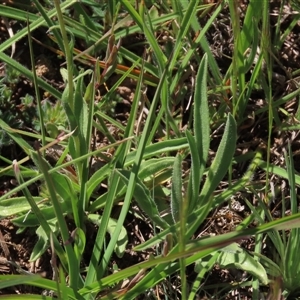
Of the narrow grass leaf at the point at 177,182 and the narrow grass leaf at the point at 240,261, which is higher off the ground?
the narrow grass leaf at the point at 177,182

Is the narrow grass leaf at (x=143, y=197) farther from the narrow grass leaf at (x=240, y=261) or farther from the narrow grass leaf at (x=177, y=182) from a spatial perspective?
the narrow grass leaf at (x=240, y=261)

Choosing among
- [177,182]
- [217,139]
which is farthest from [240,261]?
[217,139]

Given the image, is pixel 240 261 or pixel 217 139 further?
pixel 217 139

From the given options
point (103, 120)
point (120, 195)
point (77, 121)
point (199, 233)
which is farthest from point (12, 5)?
point (199, 233)

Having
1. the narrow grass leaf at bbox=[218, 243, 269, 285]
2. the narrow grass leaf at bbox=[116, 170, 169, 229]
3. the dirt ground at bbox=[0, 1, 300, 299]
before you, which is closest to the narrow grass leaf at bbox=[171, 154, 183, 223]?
the narrow grass leaf at bbox=[116, 170, 169, 229]

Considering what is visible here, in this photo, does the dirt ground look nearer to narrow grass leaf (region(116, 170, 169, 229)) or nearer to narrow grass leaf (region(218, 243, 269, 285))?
narrow grass leaf (region(218, 243, 269, 285))

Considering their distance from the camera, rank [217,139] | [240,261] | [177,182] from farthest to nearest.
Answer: [217,139] → [240,261] → [177,182]

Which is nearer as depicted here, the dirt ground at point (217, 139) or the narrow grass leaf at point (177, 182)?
the narrow grass leaf at point (177, 182)

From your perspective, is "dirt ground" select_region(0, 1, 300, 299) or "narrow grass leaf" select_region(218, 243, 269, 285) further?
"dirt ground" select_region(0, 1, 300, 299)

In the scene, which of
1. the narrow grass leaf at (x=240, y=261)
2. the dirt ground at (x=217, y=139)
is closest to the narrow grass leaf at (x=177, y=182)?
the narrow grass leaf at (x=240, y=261)

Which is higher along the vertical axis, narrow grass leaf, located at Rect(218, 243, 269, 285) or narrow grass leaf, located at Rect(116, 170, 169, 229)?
narrow grass leaf, located at Rect(116, 170, 169, 229)

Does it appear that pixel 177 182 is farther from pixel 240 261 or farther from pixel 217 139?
pixel 217 139

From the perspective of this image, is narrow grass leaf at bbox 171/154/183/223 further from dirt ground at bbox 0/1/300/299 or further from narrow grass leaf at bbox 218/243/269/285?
dirt ground at bbox 0/1/300/299
